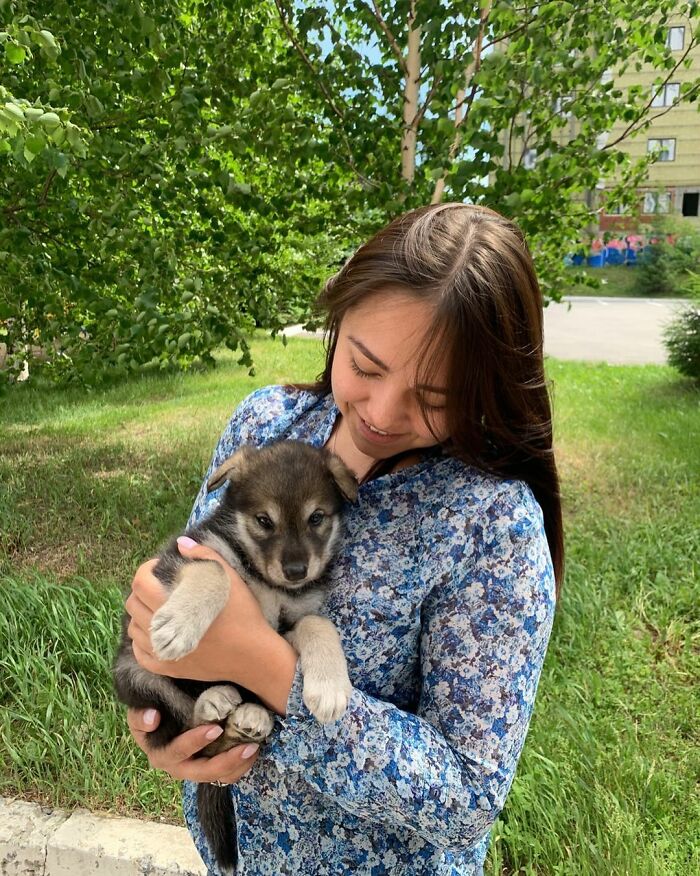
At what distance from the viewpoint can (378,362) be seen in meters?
1.69

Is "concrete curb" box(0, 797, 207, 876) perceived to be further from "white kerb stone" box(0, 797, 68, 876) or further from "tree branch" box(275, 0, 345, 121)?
"tree branch" box(275, 0, 345, 121)

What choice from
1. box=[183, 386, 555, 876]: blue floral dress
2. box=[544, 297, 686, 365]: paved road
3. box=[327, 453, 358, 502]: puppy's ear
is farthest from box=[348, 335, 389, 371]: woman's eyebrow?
box=[544, 297, 686, 365]: paved road

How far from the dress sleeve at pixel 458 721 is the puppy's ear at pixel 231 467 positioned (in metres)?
0.73

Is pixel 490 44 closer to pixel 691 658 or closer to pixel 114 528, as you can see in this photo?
pixel 691 658

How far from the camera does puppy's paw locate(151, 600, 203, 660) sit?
1634 mm

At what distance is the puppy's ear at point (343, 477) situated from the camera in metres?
1.93

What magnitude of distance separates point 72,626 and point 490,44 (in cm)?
408

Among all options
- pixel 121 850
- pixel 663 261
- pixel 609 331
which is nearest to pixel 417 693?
pixel 121 850

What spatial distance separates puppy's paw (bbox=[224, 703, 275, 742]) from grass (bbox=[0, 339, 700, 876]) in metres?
1.60

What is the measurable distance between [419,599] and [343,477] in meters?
0.49

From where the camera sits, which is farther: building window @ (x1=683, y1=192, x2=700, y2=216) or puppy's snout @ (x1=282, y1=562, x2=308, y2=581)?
building window @ (x1=683, y1=192, x2=700, y2=216)

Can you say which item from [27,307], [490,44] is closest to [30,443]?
[27,307]

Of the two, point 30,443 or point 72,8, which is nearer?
point 72,8

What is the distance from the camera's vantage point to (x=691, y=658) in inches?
158
